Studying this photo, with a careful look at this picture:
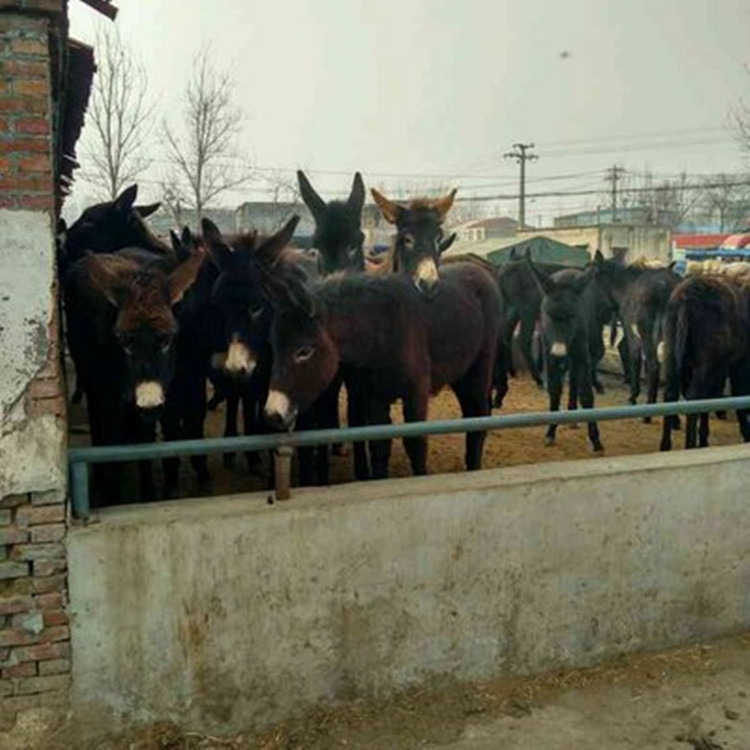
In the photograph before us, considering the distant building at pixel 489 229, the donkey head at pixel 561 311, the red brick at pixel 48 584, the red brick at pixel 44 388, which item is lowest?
the red brick at pixel 48 584

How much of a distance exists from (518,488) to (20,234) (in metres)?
2.72

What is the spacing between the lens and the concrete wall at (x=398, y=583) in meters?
3.62

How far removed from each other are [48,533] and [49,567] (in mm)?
152

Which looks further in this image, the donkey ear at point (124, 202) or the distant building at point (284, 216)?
the distant building at point (284, 216)

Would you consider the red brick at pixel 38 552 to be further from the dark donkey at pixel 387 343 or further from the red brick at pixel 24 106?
the red brick at pixel 24 106

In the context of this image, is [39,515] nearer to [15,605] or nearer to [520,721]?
[15,605]

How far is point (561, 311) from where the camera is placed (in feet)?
26.1

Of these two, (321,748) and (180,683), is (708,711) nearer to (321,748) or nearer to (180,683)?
(321,748)

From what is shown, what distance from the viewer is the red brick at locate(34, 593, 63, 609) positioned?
3.45 meters

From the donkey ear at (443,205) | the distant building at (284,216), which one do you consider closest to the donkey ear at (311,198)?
the donkey ear at (443,205)

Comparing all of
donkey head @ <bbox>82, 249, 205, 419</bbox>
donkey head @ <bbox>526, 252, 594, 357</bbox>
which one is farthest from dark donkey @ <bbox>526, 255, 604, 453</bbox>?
donkey head @ <bbox>82, 249, 205, 419</bbox>

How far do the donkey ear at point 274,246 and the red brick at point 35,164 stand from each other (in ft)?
6.16

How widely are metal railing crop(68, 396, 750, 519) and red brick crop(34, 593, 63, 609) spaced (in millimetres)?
359

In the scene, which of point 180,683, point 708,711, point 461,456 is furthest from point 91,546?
point 461,456
